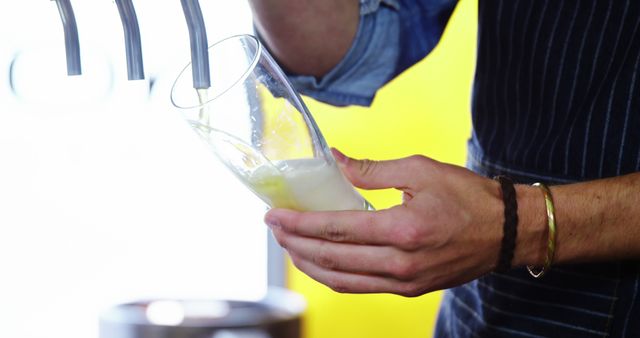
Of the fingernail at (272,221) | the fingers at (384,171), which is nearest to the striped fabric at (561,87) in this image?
the fingers at (384,171)

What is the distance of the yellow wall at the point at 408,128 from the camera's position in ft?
9.18

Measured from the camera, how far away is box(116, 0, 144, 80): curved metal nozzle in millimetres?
713

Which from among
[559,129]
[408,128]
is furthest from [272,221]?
[408,128]

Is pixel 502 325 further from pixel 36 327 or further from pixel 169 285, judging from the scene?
pixel 169 285

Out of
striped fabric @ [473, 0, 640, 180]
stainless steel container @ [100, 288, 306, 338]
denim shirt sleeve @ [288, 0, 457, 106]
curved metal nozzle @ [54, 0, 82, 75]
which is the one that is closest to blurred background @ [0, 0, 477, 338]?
stainless steel container @ [100, 288, 306, 338]

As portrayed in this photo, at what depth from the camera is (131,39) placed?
0.71 meters

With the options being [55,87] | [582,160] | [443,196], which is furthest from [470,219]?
[55,87]

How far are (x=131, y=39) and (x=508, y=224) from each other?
0.37 metres

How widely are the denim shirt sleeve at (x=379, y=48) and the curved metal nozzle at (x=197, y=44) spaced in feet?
1.52

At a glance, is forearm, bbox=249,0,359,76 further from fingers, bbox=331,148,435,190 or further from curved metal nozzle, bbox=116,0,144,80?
curved metal nozzle, bbox=116,0,144,80

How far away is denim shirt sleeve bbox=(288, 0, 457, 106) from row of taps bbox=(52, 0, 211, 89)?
481mm

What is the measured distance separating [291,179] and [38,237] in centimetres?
214

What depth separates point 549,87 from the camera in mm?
1088

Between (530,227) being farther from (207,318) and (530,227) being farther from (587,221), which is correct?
(207,318)
